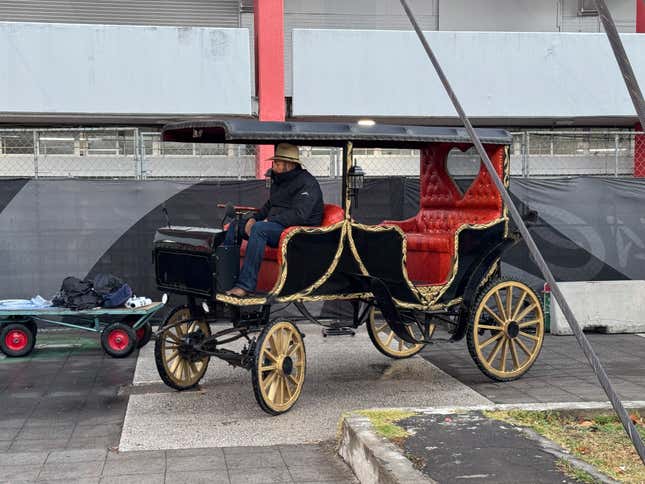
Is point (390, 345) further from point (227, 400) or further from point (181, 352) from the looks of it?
point (181, 352)

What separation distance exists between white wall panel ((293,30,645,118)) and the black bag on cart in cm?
945

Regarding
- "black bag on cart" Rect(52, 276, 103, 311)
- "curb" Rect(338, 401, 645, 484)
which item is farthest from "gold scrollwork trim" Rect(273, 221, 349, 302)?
"black bag on cart" Rect(52, 276, 103, 311)

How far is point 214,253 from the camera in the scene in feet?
23.5

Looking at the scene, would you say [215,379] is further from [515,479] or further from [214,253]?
[515,479]

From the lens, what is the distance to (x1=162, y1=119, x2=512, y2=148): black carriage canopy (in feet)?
23.1

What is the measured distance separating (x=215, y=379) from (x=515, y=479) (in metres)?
4.30

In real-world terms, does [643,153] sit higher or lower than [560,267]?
higher

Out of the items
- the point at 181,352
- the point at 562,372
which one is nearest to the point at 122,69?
the point at 181,352

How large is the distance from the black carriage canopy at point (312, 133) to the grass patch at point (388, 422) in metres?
2.47

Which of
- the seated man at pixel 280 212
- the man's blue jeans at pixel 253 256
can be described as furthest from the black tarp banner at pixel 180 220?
the man's blue jeans at pixel 253 256

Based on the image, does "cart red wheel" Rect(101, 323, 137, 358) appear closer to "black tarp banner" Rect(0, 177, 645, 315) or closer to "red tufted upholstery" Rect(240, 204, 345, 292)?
Answer: "black tarp banner" Rect(0, 177, 645, 315)

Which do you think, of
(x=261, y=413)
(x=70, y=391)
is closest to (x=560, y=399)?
(x=261, y=413)

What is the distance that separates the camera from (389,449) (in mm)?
5281

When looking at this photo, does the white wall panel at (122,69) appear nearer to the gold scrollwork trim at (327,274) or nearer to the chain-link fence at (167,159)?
the chain-link fence at (167,159)
